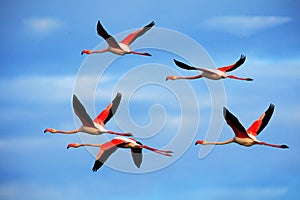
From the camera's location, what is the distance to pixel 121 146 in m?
25.6

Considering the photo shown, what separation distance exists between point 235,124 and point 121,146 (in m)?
3.67

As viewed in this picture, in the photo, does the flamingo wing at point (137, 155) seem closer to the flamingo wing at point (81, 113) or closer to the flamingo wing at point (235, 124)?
the flamingo wing at point (81, 113)

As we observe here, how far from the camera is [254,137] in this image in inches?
1028

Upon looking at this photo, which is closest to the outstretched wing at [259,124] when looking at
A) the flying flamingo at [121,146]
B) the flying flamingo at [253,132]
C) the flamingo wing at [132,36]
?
the flying flamingo at [253,132]

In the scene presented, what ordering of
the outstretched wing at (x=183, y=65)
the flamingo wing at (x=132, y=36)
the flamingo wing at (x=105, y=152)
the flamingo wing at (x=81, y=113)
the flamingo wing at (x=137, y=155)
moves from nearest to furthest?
the flamingo wing at (x=81, y=113)
the flamingo wing at (x=105, y=152)
the outstretched wing at (x=183, y=65)
the flamingo wing at (x=137, y=155)
the flamingo wing at (x=132, y=36)

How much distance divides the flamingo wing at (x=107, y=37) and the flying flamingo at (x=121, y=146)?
11.0 feet

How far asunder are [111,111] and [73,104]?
3225mm

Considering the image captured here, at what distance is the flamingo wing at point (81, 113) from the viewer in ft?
76.2

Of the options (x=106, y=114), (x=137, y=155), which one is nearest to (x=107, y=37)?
(x=106, y=114)

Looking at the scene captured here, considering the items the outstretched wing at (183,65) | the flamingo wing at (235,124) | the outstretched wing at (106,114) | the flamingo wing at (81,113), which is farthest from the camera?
the outstretched wing at (106,114)

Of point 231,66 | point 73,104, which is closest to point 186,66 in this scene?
point 231,66

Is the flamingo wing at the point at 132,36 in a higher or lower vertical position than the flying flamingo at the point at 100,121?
higher

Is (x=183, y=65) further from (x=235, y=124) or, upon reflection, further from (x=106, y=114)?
(x=106, y=114)

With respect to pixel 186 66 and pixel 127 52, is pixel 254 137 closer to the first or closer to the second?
pixel 186 66
